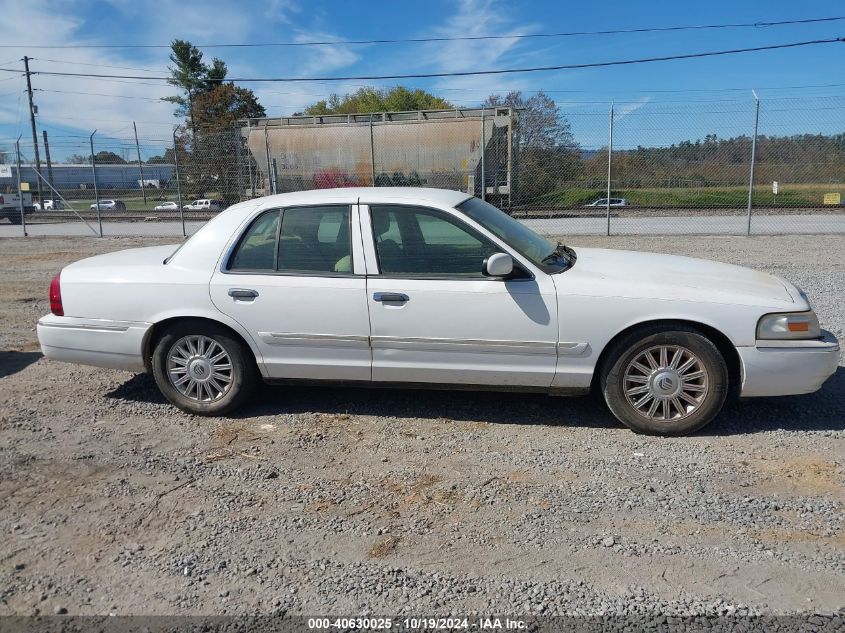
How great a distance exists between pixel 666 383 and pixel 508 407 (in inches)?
44.5

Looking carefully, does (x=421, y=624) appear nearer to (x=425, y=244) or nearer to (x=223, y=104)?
(x=425, y=244)

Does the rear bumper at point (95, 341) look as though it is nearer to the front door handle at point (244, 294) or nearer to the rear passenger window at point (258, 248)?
the front door handle at point (244, 294)

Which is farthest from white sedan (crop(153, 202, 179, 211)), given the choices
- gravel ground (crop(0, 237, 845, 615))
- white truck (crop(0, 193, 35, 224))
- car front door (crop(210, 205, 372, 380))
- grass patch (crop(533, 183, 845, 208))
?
car front door (crop(210, 205, 372, 380))

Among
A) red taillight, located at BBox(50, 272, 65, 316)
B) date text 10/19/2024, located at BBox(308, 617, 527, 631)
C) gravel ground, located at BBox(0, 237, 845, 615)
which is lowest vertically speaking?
date text 10/19/2024, located at BBox(308, 617, 527, 631)

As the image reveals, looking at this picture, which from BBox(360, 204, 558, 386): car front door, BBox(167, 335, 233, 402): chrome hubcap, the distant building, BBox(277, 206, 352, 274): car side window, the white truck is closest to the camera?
BBox(360, 204, 558, 386): car front door

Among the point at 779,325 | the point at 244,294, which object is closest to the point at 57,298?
the point at 244,294

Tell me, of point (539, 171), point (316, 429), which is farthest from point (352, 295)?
point (539, 171)

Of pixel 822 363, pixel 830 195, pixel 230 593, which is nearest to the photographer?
pixel 230 593

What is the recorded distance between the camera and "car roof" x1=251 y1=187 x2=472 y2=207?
4.61 m

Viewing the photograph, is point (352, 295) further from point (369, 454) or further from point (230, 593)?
point (230, 593)

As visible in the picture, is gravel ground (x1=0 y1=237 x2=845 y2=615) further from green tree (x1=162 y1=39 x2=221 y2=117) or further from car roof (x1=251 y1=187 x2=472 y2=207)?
green tree (x1=162 y1=39 x2=221 y2=117)

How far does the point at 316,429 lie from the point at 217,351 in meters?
0.90

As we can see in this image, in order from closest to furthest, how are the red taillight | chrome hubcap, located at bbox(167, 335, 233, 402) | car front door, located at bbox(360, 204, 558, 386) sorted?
car front door, located at bbox(360, 204, 558, 386) < chrome hubcap, located at bbox(167, 335, 233, 402) < the red taillight

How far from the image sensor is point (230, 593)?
2795 millimetres
